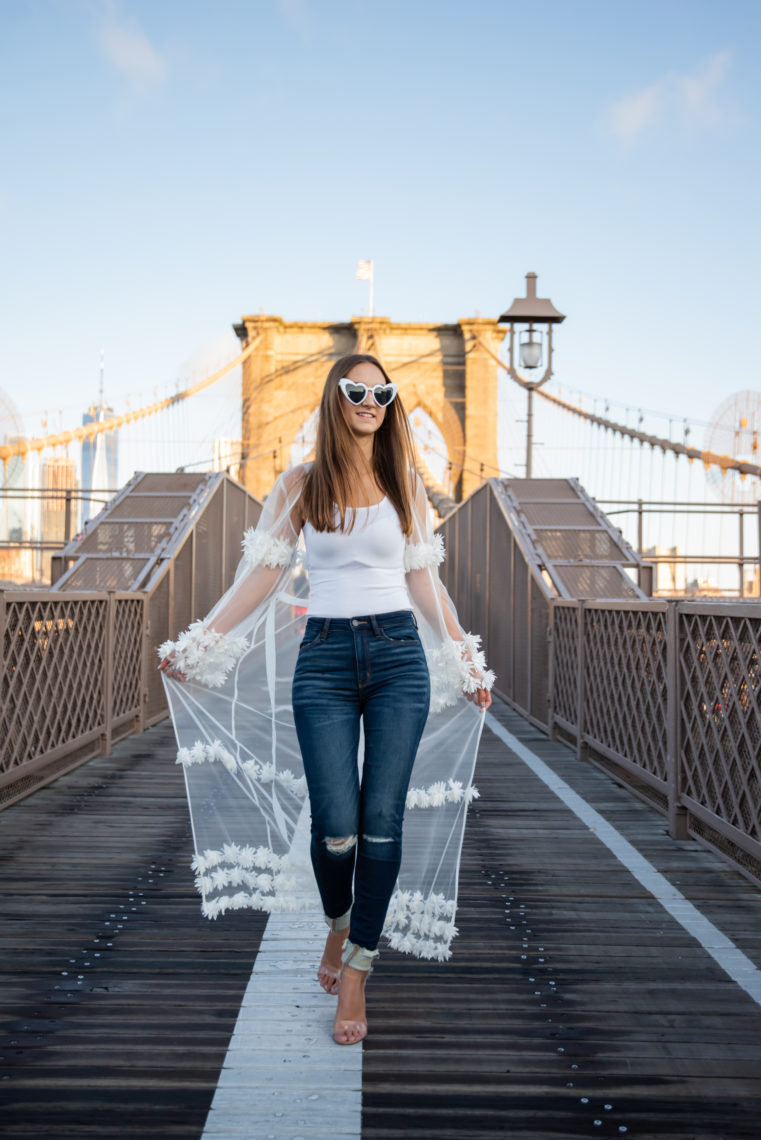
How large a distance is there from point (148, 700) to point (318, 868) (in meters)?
5.91

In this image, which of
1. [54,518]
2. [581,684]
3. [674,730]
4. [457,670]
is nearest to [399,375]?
[54,518]

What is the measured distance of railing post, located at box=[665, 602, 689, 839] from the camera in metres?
4.60

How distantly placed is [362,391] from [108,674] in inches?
184

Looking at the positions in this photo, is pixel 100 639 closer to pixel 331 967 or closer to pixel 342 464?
pixel 331 967

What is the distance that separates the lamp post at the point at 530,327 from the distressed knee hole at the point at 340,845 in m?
11.5

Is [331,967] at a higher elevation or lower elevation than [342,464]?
lower

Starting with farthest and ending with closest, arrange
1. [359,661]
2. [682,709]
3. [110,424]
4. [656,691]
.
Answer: [110,424] < [656,691] < [682,709] < [359,661]

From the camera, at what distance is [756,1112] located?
2.09 meters

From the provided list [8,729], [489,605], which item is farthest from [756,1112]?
[489,605]

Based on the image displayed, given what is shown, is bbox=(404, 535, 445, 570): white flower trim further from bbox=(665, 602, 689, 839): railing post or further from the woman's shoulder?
bbox=(665, 602, 689, 839): railing post

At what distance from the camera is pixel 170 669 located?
2818mm

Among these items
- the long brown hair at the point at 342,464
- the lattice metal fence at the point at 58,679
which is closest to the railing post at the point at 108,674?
the lattice metal fence at the point at 58,679

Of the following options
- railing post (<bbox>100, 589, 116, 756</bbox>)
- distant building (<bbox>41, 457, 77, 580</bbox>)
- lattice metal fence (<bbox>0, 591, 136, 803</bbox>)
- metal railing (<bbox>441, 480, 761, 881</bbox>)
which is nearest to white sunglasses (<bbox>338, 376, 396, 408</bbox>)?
metal railing (<bbox>441, 480, 761, 881</bbox>)

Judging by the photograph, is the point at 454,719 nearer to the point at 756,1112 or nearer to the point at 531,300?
the point at 756,1112
